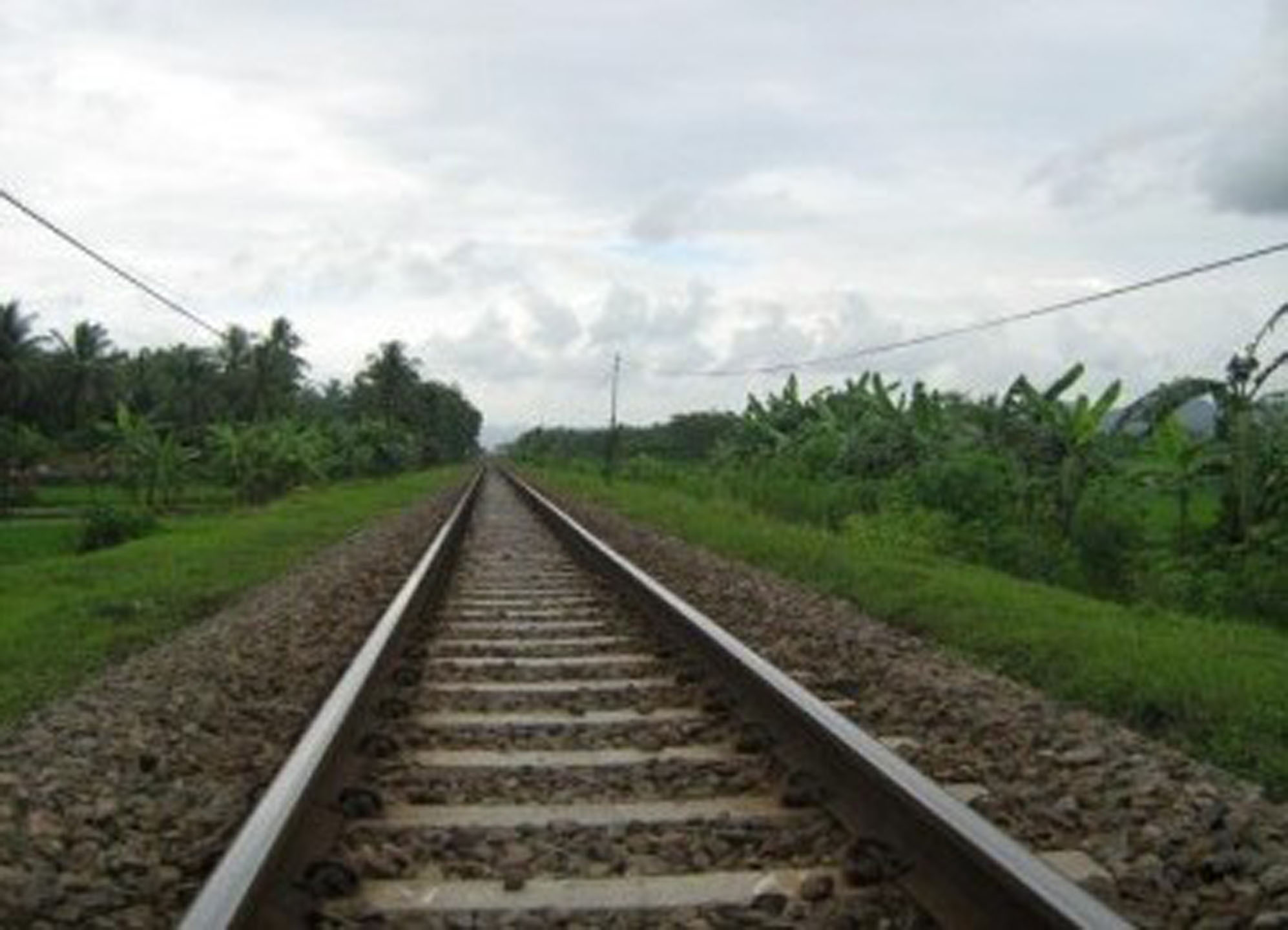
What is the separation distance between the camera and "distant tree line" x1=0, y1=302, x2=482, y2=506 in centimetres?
4853

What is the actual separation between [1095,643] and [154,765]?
548 cm

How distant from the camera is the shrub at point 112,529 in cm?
3119

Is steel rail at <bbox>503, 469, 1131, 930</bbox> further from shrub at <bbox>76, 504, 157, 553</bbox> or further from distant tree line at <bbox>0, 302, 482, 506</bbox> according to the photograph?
distant tree line at <bbox>0, 302, 482, 506</bbox>

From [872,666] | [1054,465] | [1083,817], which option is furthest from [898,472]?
[1083,817]

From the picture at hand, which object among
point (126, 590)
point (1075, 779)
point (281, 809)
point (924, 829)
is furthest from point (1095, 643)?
point (126, 590)

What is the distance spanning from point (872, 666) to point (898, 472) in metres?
16.7

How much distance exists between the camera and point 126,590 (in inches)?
578

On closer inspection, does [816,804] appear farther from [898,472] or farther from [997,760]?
[898,472]

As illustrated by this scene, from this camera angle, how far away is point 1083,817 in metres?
5.40

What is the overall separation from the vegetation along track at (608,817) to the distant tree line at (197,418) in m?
39.4

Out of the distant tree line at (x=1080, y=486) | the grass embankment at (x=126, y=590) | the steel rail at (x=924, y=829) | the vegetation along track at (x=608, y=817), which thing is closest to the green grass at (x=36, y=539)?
the grass embankment at (x=126, y=590)

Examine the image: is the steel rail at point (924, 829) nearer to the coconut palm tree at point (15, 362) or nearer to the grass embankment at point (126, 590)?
the grass embankment at point (126, 590)

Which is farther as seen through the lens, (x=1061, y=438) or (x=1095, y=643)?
(x=1061, y=438)

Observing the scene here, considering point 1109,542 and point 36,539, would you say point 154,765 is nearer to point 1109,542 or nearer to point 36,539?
point 1109,542
